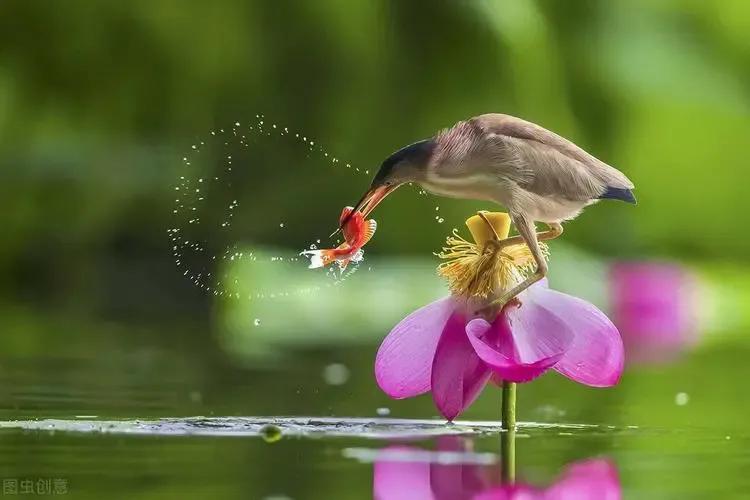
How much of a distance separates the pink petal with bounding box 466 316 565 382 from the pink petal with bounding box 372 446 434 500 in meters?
0.17

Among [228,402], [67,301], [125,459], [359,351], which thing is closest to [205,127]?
[67,301]

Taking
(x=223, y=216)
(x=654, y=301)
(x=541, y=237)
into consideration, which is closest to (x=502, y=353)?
(x=541, y=237)

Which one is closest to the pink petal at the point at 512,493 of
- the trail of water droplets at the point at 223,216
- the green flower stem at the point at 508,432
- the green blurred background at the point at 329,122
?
the green flower stem at the point at 508,432

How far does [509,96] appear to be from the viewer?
412 cm

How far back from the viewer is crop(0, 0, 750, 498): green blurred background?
3.94 meters

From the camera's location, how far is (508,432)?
151cm

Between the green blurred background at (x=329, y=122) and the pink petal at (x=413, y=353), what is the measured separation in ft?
7.09

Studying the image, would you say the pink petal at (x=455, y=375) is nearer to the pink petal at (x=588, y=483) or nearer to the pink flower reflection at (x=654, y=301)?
the pink petal at (x=588, y=483)

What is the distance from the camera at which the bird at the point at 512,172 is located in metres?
1.45

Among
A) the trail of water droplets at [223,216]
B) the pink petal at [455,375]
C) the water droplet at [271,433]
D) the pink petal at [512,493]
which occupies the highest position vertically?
the trail of water droplets at [223,216]

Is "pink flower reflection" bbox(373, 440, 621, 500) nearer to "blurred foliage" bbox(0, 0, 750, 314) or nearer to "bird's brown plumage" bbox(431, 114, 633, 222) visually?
"bird's brown plumage" bbox(431, 114, 633, 222)

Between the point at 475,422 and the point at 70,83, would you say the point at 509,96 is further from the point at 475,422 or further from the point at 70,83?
the point at 475,422

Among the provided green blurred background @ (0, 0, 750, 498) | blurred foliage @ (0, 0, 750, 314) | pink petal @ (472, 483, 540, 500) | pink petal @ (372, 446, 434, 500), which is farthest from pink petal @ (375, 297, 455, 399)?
blurred foliage @ (0, 0, 750, 314)

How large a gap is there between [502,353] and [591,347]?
0.08 metres
